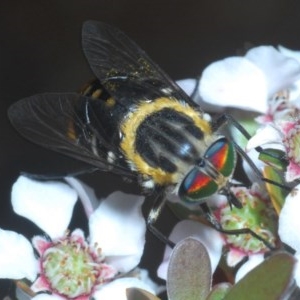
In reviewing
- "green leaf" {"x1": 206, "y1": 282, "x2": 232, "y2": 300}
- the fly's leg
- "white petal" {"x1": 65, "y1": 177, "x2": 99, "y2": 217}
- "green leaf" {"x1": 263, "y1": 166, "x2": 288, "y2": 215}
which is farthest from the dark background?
"green leaf" {"x1": 206, "y1": 282, "x2": 232, "y2": 300}

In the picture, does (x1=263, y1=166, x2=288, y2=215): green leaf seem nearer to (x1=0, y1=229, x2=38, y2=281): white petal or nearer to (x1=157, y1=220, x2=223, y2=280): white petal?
(x1=157, y1=220, x2=223, y2=280): white petal

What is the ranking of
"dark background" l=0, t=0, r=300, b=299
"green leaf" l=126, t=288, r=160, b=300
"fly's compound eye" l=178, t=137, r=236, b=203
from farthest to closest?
"dark background" l=0, t=0, r=300, b=299 < "fly's compound eye" l=178, t=137, r=236, b=203 < "green leaf" l=126, t=288, r=160, b=300

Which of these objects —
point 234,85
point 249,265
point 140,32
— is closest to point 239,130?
point 234,85

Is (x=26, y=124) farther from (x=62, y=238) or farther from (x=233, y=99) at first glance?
(x=233, y=99)

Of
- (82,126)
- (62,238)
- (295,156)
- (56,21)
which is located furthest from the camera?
(56,21)

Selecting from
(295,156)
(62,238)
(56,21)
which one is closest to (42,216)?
(62,238)

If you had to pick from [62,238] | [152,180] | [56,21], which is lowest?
[56,21]

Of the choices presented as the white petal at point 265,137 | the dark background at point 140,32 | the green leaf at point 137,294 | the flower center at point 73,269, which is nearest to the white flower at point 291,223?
the white petal at point 265,137
